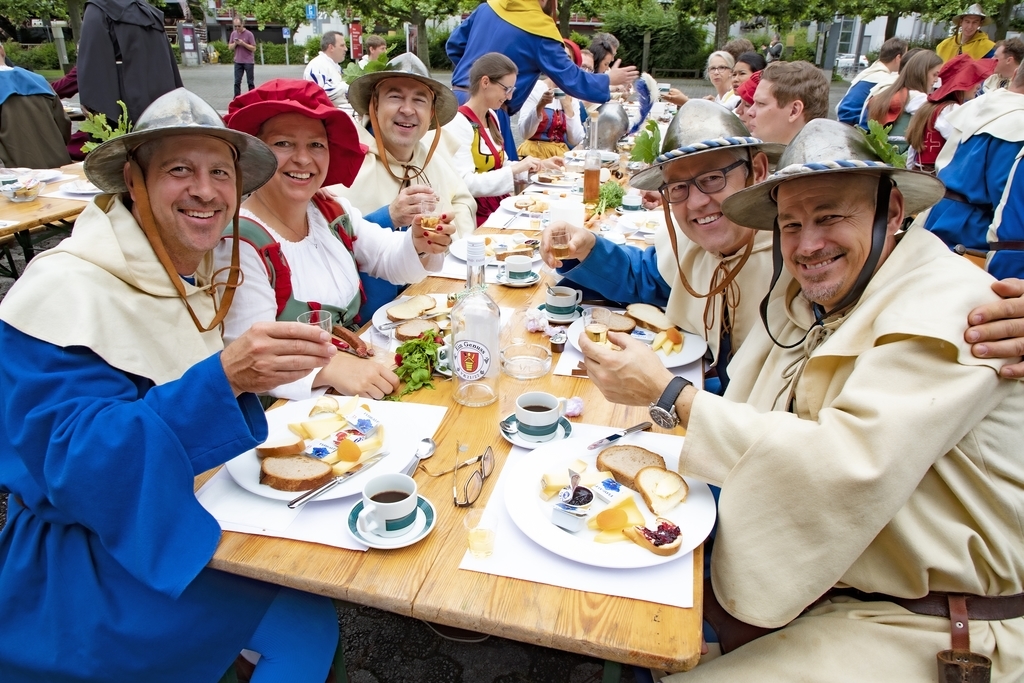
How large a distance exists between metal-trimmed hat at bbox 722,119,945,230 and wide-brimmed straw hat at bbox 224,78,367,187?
69.7 inches

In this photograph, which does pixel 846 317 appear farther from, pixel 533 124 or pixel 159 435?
pixel 533 124

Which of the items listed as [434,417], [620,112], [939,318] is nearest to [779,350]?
[939,318]

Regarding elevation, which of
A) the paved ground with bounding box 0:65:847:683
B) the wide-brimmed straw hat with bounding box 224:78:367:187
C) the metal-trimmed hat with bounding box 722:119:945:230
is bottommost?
the paved ground with bounding box 0:65:847:683

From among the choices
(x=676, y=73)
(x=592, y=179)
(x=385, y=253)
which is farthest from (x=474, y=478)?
(x=676, y=73)

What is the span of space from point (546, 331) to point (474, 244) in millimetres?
721

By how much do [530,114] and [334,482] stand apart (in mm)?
6872

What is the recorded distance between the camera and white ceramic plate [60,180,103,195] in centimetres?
542

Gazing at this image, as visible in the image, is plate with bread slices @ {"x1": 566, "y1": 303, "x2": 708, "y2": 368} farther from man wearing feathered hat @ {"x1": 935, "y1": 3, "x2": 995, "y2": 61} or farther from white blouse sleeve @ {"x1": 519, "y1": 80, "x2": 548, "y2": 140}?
man wearing feathered hat @ {"x1": 935, "y1": 3, "x2": 995, "y2": 61}

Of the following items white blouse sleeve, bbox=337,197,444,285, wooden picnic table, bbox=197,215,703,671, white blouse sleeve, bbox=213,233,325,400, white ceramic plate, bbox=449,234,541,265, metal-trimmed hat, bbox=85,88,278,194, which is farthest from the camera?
white ceramic plate, bbox=449,234,541,265

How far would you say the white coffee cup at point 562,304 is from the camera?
9.78 feet

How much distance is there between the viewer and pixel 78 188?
18.0 ft

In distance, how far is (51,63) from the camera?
28.5 metres

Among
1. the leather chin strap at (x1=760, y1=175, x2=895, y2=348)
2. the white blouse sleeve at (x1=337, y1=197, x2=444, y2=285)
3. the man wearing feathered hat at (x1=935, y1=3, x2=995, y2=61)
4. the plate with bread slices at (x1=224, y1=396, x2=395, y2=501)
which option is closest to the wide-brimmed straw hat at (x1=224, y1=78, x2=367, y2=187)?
the white blouse sleeve at (x1=337, y1=197, x2=444, y2=285)

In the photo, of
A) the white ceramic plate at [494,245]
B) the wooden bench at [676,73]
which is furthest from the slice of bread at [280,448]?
the wooden bench at [676,73]
